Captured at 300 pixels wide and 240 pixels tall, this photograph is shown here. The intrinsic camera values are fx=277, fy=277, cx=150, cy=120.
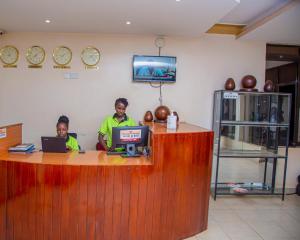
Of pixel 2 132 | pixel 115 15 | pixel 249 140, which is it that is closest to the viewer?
pixel 2 132

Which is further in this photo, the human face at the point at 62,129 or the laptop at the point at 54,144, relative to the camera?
the human face at the point at 62,129

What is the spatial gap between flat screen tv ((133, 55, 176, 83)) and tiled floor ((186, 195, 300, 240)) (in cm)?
213

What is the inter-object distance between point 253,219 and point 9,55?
14.4ft

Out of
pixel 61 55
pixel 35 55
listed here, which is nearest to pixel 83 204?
pixel 61 55

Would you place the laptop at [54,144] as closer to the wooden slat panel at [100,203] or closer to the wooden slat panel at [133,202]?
the wooden slat panel at [100,203]

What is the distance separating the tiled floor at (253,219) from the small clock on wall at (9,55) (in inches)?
148

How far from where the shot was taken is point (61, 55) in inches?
177

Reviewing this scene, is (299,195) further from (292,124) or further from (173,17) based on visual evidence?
(173,17)

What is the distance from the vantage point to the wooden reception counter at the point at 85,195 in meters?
2.49

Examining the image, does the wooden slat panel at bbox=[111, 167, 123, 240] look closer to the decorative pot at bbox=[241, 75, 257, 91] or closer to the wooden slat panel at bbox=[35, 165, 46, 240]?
the wooden slat panel at bbox=[35, 165, 46, 240]

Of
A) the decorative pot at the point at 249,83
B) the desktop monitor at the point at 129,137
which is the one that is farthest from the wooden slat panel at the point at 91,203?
the decorative pot at the point at 249,83

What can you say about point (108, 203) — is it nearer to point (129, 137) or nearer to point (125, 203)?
point (125, 203)

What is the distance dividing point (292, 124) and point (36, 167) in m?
4.44

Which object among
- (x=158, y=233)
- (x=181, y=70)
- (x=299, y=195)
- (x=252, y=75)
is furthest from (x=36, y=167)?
(x=299, y=195)
